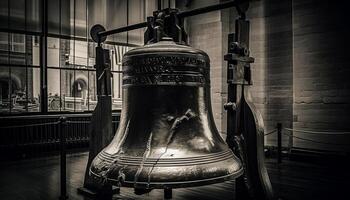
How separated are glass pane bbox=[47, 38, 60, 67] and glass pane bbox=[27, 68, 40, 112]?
1.17 feet

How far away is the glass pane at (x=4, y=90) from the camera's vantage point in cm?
733

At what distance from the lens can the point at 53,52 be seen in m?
8.10

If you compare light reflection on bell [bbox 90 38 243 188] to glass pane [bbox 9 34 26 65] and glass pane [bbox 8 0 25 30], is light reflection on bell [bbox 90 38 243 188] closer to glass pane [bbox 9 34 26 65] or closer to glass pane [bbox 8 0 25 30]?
glass pane [bbox 9 34 26 65]

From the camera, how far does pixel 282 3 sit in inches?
305

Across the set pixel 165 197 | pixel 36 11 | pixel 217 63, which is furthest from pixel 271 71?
pixel 36 11

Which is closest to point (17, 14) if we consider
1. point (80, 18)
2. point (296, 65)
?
point (80, 18)

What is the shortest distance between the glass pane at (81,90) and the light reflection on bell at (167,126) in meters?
6.56

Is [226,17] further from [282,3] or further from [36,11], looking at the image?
[36,11]

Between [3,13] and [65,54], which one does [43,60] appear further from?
[3,13]

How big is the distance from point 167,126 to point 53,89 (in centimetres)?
672

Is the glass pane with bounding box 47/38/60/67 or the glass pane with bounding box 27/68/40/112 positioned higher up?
the glass pane with bounding box 47/38/60/67

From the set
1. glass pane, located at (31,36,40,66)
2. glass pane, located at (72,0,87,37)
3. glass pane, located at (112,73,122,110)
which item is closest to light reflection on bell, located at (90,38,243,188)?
glass pane, located at (31,36,40,66)

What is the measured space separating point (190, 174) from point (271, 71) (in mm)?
6599

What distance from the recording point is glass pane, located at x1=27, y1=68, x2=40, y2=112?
25.2ft
